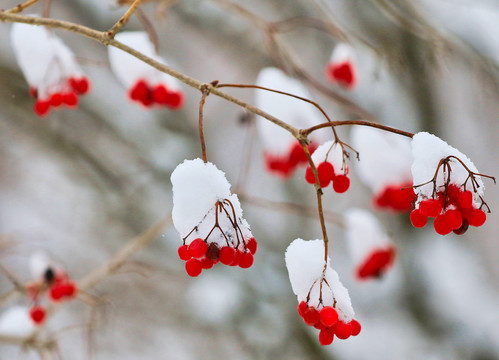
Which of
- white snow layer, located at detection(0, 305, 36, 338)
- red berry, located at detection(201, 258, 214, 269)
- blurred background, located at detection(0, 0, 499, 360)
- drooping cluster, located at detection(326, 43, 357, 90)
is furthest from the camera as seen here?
blurred background, located at detection(0, 0, 499, 360)

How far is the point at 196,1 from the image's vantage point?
461cm

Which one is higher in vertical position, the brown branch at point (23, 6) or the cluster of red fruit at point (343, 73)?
the cluster of red fruit at point (343, 73)

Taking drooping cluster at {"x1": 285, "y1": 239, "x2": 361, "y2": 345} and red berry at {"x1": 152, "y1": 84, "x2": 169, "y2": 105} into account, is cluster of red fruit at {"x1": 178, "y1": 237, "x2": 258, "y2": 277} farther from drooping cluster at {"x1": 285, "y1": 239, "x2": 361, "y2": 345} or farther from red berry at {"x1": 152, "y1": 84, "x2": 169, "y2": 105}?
red berry at {"x1": 152, "y1": 84, "x2": 169, "y2": 105}

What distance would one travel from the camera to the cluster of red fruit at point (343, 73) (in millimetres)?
2988

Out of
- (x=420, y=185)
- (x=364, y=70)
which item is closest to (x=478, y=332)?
(x=364, y=70)

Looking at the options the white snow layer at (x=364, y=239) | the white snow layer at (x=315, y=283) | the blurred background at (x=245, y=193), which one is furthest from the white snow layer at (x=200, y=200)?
the blurred background at (x=245, y=193)

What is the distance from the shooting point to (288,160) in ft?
8.27

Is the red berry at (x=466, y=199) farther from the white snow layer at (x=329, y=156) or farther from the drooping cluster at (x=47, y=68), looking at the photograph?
the drooping cluster at (x=47, y=68)

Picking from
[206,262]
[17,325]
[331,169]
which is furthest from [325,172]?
[17,325]

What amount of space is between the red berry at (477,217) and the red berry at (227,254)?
1.74 ft

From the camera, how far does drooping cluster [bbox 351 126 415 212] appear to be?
9.04ft

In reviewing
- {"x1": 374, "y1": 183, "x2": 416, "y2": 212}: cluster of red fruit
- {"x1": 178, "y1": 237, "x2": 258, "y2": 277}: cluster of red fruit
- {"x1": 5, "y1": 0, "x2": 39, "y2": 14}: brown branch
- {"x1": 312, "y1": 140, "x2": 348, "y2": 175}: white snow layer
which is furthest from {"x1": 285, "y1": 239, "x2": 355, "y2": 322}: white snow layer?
{"x1": 374, "y1": 183, "x2": 416, "y2": 212}: cluster of red fruit

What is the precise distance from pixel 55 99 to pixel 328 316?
1.47 meters

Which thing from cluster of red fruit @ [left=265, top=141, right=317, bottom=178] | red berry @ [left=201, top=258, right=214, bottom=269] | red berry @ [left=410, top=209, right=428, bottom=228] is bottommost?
red berry @ [left=201, top=258, right=214, bottom=269]
